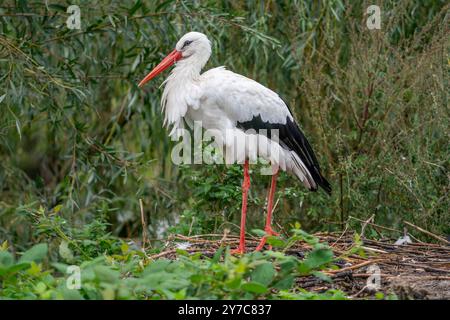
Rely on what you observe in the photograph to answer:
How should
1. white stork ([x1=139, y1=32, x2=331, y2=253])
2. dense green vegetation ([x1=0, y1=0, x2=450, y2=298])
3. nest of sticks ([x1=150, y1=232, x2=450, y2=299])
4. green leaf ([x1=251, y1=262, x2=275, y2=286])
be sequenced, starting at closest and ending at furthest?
green leaf ([x1=251, y1=262, x2=275, y2=286]) → nest of sticks ([x1=150, y1=232, x2=450, y2=299]) → white stork ([x1=139, y1=32, x2=331, y2=253]) → dense green vegetation ([x1=0, y1=0, x2=450, y2=298])

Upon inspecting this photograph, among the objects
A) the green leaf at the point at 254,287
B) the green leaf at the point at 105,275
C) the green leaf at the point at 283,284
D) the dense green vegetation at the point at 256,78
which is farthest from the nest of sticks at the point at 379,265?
the green leaf at the point at 105,275

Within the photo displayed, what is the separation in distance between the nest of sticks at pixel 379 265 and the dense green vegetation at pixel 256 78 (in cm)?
34

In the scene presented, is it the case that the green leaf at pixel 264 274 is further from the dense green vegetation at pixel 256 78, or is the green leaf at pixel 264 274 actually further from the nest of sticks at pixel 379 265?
the dense green vegetation at pixel 256 78

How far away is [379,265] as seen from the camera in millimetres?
4930

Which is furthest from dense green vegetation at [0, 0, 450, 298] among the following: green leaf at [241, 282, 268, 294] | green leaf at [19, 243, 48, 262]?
green leaf at [241, 282, 268, 294]

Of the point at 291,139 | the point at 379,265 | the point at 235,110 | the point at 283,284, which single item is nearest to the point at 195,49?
the point at 235,110

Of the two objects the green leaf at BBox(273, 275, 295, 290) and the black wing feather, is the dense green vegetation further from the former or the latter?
the green leaf at BBox(273, 275, 295, 290)

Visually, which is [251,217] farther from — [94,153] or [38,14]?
[38,14]

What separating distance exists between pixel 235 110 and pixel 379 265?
1.35 meters

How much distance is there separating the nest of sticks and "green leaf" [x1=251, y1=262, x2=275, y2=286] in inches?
22.8

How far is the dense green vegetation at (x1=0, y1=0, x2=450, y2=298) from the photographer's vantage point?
6281 mm

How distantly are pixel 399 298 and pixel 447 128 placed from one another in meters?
2.40

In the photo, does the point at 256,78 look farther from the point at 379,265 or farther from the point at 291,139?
the point at 379,265
